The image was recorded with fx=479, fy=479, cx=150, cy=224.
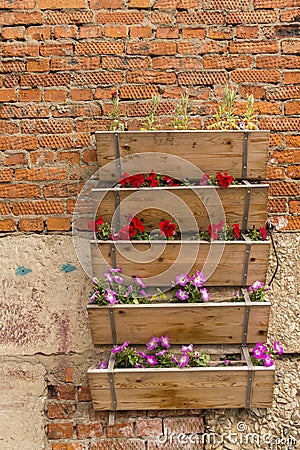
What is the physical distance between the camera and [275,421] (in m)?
2.23

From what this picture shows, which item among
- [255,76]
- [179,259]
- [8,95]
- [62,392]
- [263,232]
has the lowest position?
[62,392]

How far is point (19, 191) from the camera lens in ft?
7.61

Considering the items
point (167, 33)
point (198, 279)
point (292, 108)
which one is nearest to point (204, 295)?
point (198, 279)

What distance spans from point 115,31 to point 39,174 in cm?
76

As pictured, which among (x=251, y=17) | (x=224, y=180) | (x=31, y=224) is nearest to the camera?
(x=224, y=180)

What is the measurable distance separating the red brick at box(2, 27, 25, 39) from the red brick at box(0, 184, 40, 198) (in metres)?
0.70

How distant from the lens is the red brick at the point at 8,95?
7.47 feet

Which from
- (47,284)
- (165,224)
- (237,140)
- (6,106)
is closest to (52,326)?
(47,284)

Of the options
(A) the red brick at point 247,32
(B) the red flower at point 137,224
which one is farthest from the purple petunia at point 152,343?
(A) the red brick at point 247,32

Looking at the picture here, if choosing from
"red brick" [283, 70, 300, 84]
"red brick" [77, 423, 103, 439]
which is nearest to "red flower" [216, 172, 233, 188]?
"red brick" [283, 70, 300, 84]

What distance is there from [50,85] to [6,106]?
234mm

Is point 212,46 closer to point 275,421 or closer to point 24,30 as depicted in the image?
point 24,30

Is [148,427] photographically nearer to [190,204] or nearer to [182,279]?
[182,279]

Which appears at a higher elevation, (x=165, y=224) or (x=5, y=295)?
(x=165, y=224)
